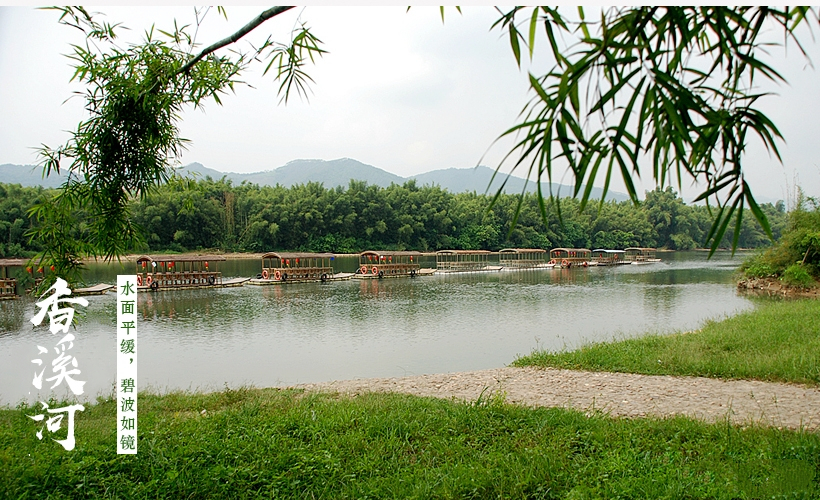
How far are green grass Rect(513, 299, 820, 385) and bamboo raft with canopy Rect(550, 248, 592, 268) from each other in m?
20.3

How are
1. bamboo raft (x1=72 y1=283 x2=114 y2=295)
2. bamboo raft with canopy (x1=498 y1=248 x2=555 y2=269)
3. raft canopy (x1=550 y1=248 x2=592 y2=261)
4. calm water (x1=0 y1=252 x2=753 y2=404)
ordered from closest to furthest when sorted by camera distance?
calm water (x1=0 y1=252 x2=753 y2=404) < bamboo raft (x1=72 y1=283 x2=114 y2=295) < bamboo raft with canopy (x1=498 y1=248 x2=555 y2=269) < raft canopy (x1=550 y1=248 x2=592 y2=261)

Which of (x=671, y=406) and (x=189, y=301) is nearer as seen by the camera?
(x=671, y=406)

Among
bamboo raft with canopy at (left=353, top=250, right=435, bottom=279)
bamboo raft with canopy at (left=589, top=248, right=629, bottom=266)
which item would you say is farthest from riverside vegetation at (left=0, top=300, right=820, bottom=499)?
bamboo raft with canopy at (left=589, top=248, right=629, bottom=266)

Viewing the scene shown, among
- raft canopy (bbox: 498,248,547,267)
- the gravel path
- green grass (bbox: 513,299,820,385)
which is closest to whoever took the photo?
the gravel path

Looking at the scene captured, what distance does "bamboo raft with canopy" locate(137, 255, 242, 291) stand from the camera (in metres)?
15.4

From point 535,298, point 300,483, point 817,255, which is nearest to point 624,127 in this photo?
point 300,483

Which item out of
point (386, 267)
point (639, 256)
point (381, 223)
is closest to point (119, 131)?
point (386, 267)

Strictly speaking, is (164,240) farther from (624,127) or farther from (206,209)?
(624,127)

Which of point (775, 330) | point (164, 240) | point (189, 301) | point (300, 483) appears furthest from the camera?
point (164, 240)

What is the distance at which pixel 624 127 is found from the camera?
983 millimetres

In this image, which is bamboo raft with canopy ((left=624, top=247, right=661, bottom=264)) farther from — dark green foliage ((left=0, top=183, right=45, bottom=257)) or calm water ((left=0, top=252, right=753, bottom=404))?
dark green foliage ((left=0, top=183, right=45, bottom=257))

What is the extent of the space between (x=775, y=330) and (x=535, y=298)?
7995mm

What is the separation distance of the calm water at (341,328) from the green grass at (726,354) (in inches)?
51.8

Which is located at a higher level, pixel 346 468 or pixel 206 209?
pixel 206 209
